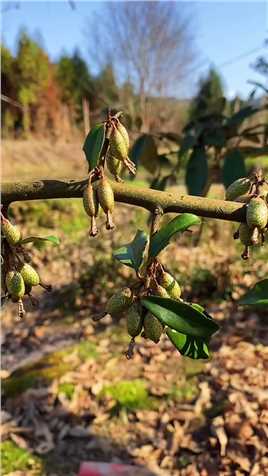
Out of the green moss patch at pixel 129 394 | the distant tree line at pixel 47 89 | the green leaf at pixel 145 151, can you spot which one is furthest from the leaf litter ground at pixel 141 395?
the distant tree line at pixel 47 89

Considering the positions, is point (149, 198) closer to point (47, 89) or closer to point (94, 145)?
point (94, 145)

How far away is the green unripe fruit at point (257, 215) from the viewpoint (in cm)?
52

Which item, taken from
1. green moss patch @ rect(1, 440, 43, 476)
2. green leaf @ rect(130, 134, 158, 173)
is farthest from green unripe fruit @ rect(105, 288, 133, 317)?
green moss patch @ rect(1, 440, 43, 476)

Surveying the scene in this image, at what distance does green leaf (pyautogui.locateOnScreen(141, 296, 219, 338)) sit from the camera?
0.55 metres

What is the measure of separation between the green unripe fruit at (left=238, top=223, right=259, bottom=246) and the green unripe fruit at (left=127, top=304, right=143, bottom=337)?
13cm

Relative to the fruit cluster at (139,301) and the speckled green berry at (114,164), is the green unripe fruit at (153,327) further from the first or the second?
the speckled green berry at (114,164)

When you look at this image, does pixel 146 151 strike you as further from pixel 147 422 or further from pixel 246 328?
pixel 246 328

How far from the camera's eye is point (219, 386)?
2227 mm

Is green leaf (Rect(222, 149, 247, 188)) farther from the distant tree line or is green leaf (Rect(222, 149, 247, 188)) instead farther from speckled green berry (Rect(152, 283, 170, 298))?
the distant tree line

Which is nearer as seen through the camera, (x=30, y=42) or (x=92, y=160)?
(x=92, y=160)

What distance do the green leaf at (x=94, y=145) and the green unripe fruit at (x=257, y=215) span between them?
0.17m

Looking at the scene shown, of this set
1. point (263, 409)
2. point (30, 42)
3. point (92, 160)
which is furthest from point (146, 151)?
point (30, 42)

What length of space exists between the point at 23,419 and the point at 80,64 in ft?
54.0

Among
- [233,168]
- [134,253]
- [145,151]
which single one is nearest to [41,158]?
[145,151]
